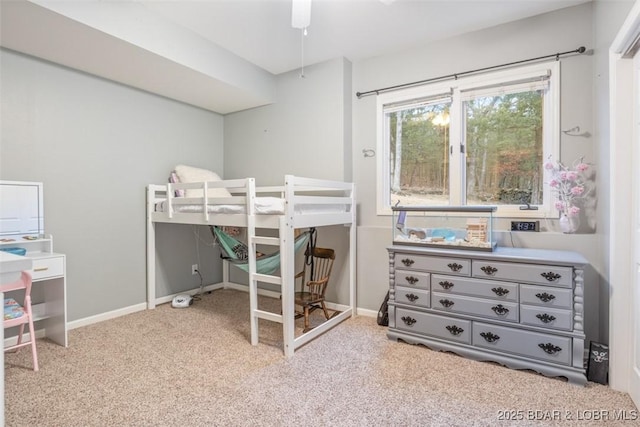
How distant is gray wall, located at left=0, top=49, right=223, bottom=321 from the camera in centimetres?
262

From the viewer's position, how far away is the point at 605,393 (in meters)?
1.89

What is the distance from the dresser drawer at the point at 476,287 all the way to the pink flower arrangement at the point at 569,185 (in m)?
0.72

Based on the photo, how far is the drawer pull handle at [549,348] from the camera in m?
2.04

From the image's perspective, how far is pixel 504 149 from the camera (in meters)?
2.77

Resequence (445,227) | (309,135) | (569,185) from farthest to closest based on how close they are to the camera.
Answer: (309,135)
(445,227)
(569,185)

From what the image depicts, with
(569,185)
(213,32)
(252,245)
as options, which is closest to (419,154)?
(569,185)

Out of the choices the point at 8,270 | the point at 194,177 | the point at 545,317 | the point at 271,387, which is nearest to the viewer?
the point at 8,270

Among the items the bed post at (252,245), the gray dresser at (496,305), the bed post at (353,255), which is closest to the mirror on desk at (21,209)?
the bed post at (252,245)

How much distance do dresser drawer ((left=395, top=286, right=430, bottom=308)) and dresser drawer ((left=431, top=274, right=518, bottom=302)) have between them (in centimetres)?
10

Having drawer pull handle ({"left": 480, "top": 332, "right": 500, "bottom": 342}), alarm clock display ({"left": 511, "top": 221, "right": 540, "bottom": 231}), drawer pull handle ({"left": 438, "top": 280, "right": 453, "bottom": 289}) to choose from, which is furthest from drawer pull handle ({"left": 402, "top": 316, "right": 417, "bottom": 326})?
alarm clock display ({"left": 511, "top": 221, "right": 540, "bottom": 231})

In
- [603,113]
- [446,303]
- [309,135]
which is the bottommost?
[446,303]

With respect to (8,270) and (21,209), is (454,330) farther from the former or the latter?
(21,209)

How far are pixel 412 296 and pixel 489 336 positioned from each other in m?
0.57

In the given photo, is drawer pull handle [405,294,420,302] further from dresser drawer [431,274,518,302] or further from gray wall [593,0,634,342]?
gray wall [593,0,634,342]
